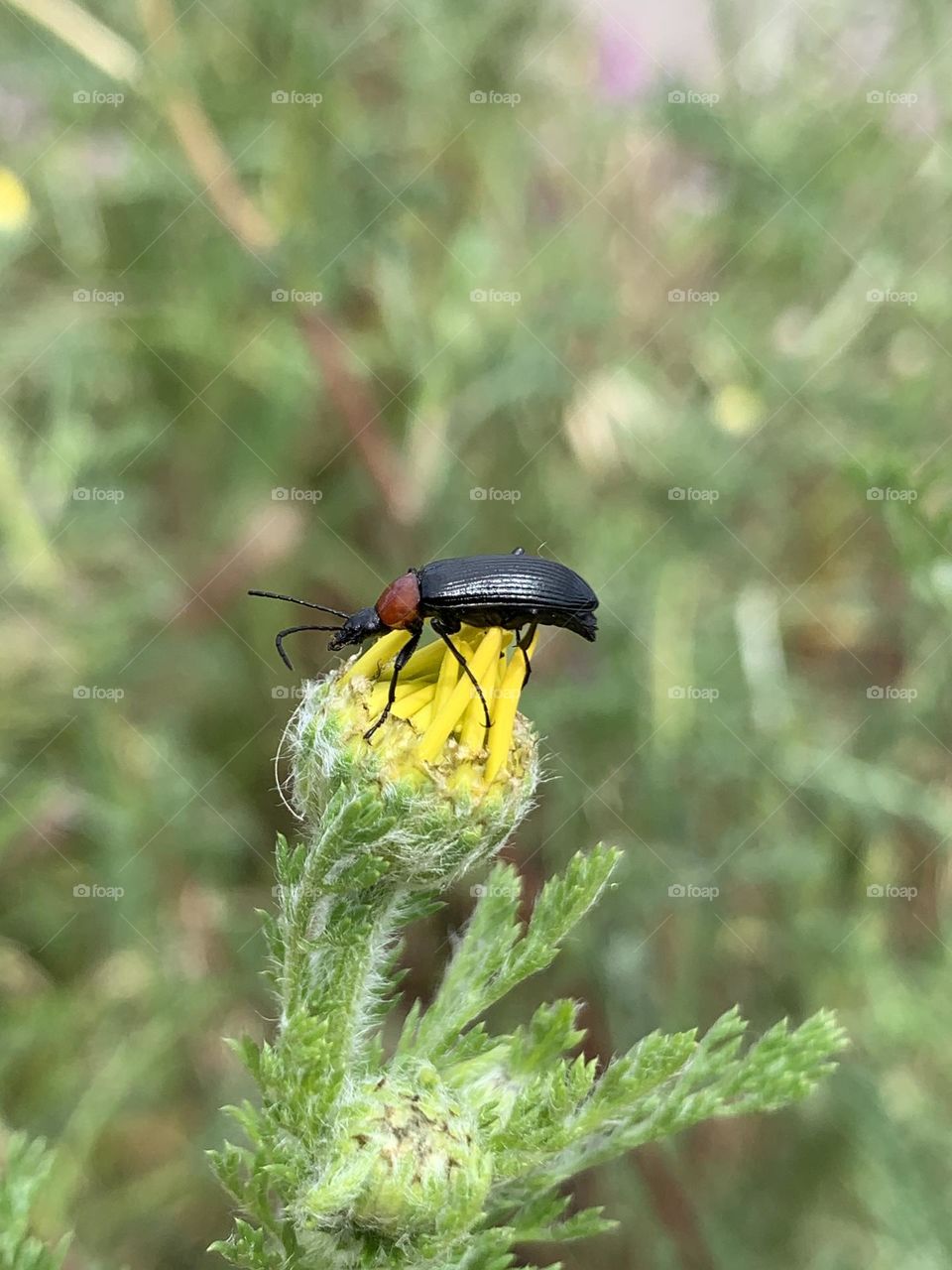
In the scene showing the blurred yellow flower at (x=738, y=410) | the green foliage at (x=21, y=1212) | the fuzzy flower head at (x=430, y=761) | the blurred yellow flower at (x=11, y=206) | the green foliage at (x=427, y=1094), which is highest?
the blurred yellow flower at (x=11, y=206)

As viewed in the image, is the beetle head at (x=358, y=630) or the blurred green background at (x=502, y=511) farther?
the blurred green background at (x=502, y=511)

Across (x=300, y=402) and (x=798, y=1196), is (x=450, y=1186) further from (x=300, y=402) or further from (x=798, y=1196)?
(x=300, y=402)

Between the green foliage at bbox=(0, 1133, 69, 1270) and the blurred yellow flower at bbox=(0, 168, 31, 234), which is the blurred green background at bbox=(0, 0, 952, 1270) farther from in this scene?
the green foliage at bbox=(0, 1133, 69, 1270)

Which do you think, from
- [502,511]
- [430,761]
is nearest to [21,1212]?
[430,761]

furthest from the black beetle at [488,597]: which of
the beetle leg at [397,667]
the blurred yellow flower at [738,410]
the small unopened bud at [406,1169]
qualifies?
the blurred yellow flower at [738,410]

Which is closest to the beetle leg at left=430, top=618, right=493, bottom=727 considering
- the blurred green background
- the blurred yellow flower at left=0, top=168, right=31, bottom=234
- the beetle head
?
the beetle head

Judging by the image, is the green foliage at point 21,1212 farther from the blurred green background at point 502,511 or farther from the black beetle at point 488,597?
the blurred green background at point 502,511

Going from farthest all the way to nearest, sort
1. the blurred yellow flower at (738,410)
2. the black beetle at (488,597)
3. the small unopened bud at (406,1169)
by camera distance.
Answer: the blurred yellow flower at (738,410)
the black beetle at (488,597)
the small unopened bud at (406,1169)
